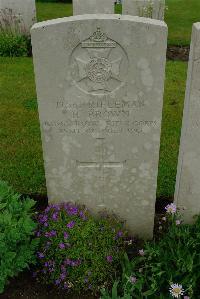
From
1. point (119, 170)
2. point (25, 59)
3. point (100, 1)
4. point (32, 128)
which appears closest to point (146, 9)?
point (100, 1)

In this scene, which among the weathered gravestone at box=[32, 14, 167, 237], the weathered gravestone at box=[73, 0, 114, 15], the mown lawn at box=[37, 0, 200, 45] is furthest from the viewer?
the mown lawn at box=[37, 0, 200, 45]

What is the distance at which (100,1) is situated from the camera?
8656 millimetres

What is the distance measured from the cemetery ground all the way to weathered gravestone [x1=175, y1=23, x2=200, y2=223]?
0.24 metres

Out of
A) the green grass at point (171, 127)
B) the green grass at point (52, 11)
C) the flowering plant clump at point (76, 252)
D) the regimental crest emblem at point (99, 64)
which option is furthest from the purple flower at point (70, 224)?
the green grass at point (52, 11)

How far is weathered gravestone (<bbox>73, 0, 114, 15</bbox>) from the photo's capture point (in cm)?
869

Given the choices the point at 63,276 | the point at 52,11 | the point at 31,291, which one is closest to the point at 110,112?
the point at 63,276

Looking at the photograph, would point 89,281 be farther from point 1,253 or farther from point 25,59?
point 25,59

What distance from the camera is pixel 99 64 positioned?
10.8 feet

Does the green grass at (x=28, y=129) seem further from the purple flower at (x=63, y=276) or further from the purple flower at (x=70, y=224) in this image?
the purple flower at (x=63, y=276)

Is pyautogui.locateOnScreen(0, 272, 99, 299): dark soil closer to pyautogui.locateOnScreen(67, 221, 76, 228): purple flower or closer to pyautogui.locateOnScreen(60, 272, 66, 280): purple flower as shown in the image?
pyautogui.locateOnScreen(60, 272, 66, 280): purple flower

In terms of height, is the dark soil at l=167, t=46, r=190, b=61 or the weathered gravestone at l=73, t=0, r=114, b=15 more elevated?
the weathered gravestone at l=73, t=0, r=114, b=15

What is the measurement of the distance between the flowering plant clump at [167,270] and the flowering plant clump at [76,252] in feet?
0.53

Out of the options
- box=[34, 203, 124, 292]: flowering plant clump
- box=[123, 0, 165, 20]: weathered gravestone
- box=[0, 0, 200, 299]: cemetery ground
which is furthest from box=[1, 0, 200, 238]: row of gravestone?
box=[123, 0, 165, 20]: weathered gravestone

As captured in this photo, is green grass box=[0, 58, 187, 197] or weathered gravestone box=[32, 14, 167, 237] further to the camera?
green grass box=[0, 58, 187, 197]
